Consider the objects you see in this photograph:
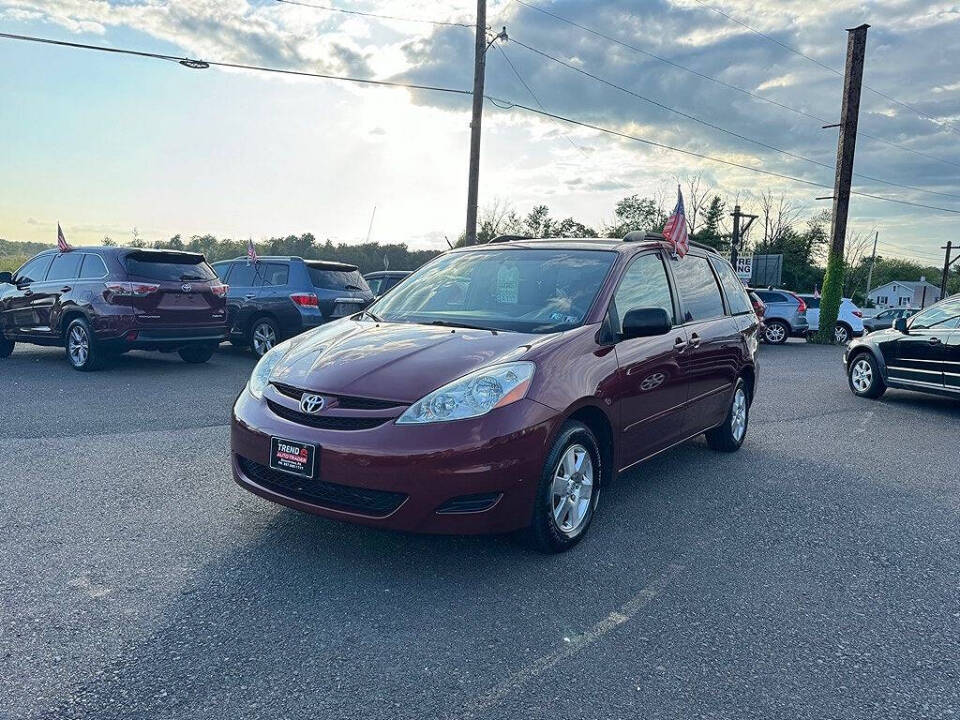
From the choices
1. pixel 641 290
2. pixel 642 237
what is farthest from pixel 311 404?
pixel 642 237

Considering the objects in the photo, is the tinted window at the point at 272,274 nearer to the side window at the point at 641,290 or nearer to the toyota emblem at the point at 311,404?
the side window at the point at 641,290

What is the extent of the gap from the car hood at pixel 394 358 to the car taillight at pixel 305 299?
24.8 feet

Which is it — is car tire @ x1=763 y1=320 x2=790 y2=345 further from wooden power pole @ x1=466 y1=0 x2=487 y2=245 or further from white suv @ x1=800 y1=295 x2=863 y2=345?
wooden power pole @ x1=466 y1=0 x2=487 y2=245

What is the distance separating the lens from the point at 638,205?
204ft

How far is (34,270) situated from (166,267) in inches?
97.1

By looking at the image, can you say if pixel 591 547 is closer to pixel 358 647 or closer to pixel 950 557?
pixel 358 647

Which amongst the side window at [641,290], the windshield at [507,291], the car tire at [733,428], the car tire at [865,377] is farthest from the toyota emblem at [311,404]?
the car tire at [865,377]

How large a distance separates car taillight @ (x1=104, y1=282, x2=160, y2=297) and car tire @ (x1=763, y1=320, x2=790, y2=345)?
16649 millimetres

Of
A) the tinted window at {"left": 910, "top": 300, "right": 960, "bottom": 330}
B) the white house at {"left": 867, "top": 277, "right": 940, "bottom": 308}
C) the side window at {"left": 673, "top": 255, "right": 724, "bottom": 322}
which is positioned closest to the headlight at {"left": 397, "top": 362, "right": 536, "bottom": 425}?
the side window at {"left": 673, "top": 255, "right": 724, "bottom": 322}

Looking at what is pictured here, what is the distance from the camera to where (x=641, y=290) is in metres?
4.79

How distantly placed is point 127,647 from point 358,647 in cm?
89

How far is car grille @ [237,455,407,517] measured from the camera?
334 centimetres

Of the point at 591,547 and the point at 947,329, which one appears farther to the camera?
the point at 947,329

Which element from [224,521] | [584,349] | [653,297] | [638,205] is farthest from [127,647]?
[638,205]
